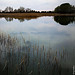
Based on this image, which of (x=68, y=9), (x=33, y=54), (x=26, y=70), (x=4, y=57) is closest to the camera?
(x=26, y=70)

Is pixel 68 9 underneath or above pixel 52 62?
above

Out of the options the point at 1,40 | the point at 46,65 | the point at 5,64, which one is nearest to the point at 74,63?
the point at 46,65

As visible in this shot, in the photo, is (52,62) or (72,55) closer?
(52,62)

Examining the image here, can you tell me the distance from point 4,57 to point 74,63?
12.1ft

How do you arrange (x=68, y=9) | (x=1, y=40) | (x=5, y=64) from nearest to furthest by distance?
(x=5, y=64), (x=1, y=40), (x=68, y=9)

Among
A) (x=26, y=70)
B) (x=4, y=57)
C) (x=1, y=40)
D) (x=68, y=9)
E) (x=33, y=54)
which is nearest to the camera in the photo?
(x=26, y=70)

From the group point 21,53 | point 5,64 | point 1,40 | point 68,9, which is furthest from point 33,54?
point 68,9

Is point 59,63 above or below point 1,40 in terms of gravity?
below

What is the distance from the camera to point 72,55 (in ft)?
21.6

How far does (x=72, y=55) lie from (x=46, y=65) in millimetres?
2137

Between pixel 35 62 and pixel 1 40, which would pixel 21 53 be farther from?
pixel 1 40

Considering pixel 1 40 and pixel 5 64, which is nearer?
pixel 5 64

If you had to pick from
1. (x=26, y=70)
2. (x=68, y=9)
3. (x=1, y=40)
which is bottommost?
(x=26, y=70)

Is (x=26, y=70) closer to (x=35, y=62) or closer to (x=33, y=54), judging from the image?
(x=35, y=62)
